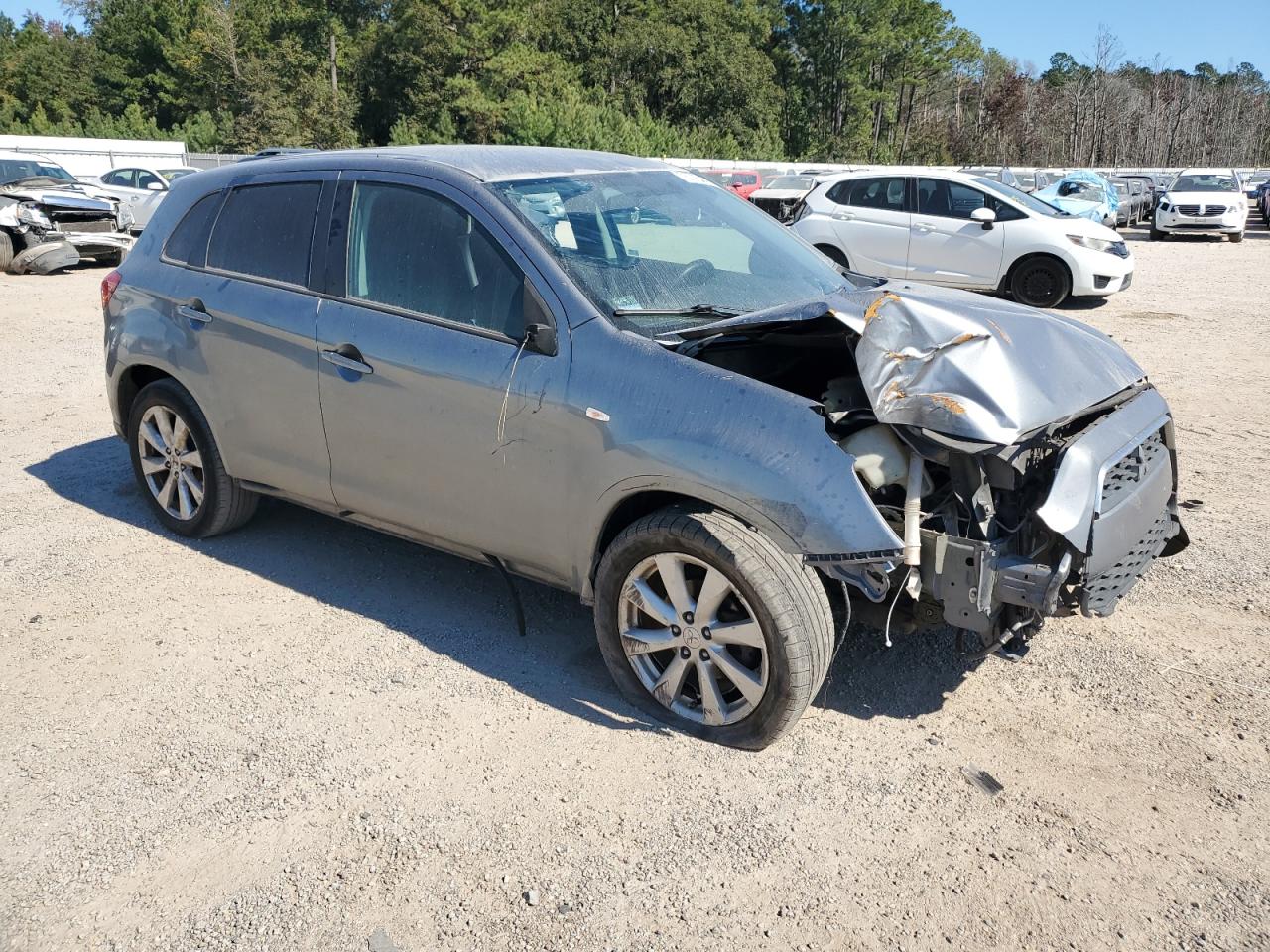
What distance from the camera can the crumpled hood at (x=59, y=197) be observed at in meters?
17.0

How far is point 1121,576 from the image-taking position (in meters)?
3.45

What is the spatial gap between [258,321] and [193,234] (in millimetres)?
843

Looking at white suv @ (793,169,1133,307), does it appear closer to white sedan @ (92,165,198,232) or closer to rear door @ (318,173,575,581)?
rear door @ (318,173,575,581)

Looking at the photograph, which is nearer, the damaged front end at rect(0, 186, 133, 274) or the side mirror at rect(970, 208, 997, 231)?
the side mirror at rect(970, 208, 997, 231)

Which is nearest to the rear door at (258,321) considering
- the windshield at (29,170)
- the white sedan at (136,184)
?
the windshield at (29,170)

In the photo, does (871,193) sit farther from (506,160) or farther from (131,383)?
(131,383)

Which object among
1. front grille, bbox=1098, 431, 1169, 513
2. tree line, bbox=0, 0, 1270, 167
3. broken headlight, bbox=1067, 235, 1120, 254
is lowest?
front grille, bbox=1098, 431, 1169, 513

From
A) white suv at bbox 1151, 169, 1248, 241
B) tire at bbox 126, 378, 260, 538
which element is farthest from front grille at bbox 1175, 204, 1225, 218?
tire at bbox 126, 378, 260, 538

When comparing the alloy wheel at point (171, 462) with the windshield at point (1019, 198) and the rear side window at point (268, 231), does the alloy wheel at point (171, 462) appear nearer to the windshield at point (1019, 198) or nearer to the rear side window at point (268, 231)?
the rear side window at point (268, 231)

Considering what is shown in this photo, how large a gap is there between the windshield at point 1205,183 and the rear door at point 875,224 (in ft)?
53.3

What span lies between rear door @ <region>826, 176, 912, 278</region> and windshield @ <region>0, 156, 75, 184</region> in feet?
46.9


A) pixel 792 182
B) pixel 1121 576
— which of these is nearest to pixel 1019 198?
pixel 792 182

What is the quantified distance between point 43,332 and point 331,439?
8610 mm

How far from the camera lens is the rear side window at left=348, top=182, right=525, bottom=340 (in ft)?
12.7
